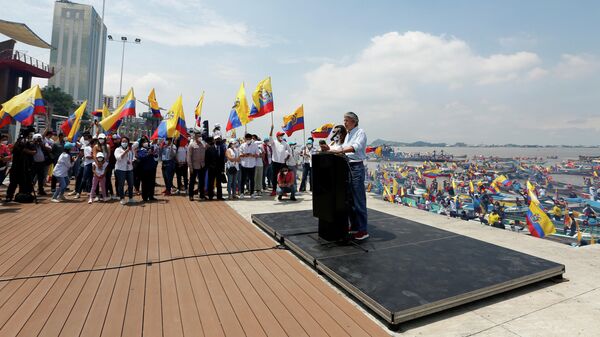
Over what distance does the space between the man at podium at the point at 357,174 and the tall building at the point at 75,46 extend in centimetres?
10370

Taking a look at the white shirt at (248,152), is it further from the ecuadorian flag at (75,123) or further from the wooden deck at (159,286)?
the ecuadorian flag at (75,123)

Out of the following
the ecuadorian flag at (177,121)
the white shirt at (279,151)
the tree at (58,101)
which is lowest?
the white shirt at (279,151)

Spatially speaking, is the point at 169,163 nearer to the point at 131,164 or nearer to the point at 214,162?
the point at 131,164

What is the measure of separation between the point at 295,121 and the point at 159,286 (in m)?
8.36

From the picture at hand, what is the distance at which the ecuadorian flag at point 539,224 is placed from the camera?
10844mm

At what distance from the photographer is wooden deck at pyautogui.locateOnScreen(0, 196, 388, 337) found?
2330mm

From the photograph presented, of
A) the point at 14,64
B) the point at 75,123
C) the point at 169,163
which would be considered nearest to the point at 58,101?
the point at 14,64

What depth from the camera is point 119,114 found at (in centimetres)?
952

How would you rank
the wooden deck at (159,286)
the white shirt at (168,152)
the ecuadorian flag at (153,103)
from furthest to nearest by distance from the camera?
the ecuadorian flag at (153,103) → the white shirt at (168,152) → the wooden deck at (159,286)

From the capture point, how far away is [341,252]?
3.74m

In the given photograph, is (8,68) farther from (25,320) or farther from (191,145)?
(25,320)

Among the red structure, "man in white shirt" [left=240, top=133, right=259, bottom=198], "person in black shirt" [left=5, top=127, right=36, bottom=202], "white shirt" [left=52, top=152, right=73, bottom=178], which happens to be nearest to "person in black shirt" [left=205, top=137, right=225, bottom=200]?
"man in white shirt" [left=240, top=133, right=259, bottom=198]

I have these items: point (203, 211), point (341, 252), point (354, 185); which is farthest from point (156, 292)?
point (203, 211)

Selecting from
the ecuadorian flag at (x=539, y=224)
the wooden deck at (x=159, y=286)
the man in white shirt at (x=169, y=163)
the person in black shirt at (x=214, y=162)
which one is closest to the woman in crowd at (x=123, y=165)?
the man in white shirt at (x=169, y=163)
